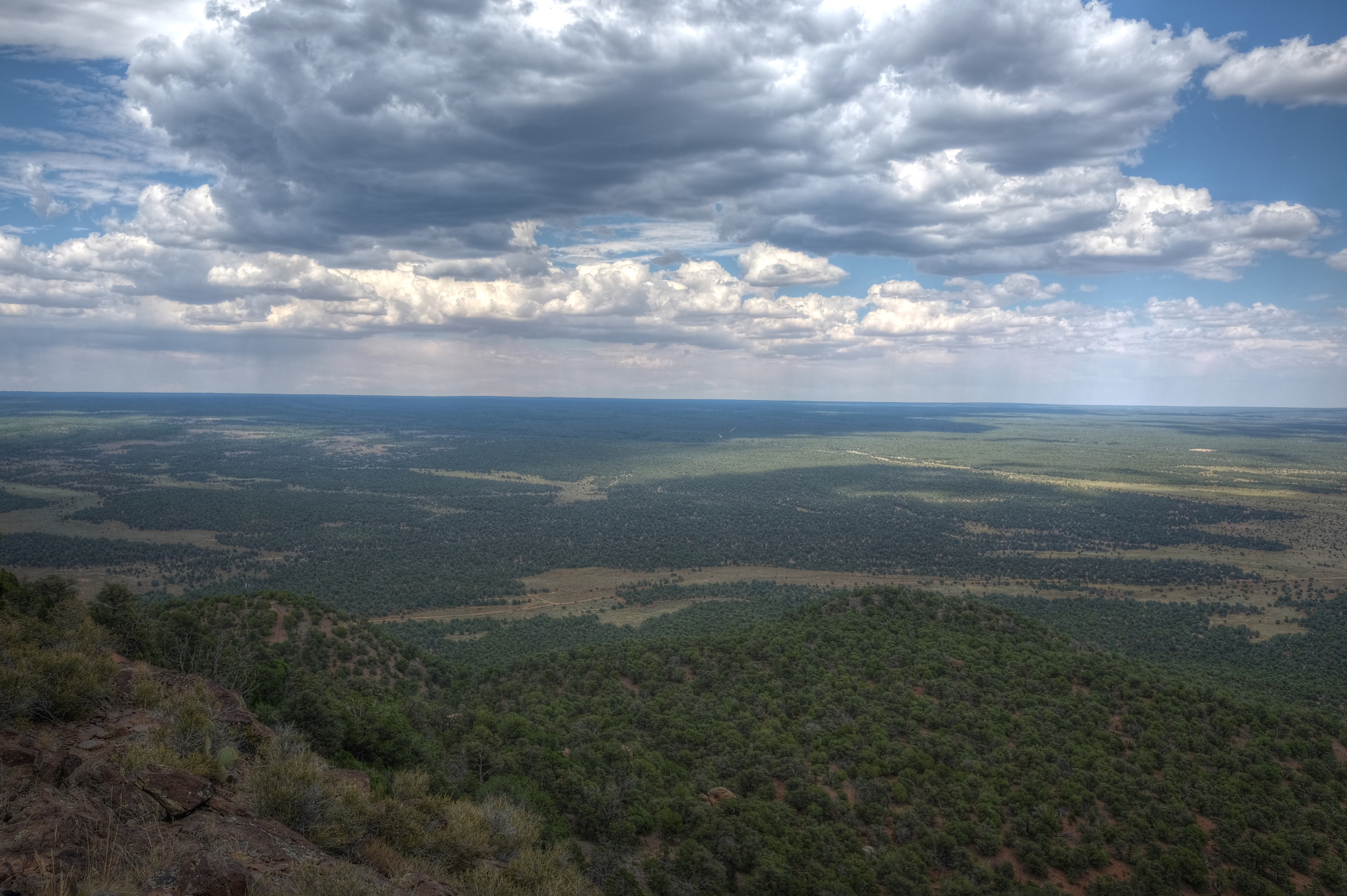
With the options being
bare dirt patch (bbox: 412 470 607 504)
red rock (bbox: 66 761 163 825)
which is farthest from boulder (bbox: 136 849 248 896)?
bare dirt patch (bbox: 412 470 607 504)

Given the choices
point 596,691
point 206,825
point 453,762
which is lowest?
point 596,691

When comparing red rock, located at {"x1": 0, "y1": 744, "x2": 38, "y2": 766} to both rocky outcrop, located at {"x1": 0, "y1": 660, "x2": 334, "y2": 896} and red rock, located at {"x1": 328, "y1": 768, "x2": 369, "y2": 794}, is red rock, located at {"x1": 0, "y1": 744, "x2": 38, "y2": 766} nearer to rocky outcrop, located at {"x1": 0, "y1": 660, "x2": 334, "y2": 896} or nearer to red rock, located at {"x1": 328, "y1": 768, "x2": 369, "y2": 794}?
rocky outcrop, located at {"x1": 0, "y1": 660, "x2": 334, "y2": 896}

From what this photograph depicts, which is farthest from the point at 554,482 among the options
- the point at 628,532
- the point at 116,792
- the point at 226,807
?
the point at 116,792

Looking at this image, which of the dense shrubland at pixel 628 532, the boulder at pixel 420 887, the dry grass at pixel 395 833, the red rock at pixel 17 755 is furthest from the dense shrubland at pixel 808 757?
the dense shrubland at pixel 628 532

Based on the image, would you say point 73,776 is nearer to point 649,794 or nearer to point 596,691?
point 649,794

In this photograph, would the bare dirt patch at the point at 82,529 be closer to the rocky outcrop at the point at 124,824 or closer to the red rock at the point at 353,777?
the red rock at the point at 353,777

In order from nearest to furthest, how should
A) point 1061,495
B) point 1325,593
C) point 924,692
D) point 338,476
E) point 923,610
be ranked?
point 924,692, point 923,610, point 1325,593, point 1061,495, point 338,476

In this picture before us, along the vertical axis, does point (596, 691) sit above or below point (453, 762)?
below

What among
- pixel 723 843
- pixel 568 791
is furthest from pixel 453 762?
pixel 723 843

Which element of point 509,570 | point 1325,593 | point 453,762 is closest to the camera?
point 453,762
